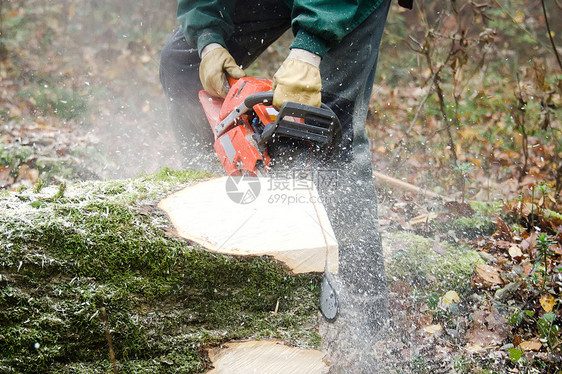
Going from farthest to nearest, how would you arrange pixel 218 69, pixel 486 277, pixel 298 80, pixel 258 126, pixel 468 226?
pixel 468 226 → pixel 218 69 → pixel 486 277 → pixel 258 126 → pixel 298 80

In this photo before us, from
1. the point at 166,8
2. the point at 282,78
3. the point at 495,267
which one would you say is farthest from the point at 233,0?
the point at 166,8

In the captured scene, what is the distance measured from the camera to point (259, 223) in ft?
5.26

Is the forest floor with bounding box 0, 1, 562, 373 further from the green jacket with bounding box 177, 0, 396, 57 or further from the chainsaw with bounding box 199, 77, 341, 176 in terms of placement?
the green jacket with bounding box 177, 0, 396, 57

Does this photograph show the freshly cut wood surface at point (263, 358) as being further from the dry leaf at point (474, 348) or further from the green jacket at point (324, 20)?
the green jacket at point (324, 20)

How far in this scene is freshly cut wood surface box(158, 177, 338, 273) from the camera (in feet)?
5.00

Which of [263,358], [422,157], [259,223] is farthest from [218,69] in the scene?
[422,157]

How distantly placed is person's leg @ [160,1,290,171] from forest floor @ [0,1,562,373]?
37cm

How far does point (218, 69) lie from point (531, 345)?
7.44 feet

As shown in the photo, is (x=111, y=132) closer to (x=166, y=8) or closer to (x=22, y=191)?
(x=166, y=8)

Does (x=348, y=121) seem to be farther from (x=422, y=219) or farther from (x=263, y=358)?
(x=263, y=358)

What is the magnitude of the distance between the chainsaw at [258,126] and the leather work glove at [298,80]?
59 millimetres

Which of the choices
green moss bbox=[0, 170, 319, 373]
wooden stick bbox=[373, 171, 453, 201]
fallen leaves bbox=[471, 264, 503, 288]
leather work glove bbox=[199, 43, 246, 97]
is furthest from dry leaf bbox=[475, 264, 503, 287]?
leather work glove bbox=[199, 43, 246, 97]

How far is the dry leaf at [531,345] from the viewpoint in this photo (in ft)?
6.73

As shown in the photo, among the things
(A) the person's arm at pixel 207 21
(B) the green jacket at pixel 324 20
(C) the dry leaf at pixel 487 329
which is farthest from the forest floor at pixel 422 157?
(B) the green jacket at pixel 324 20
